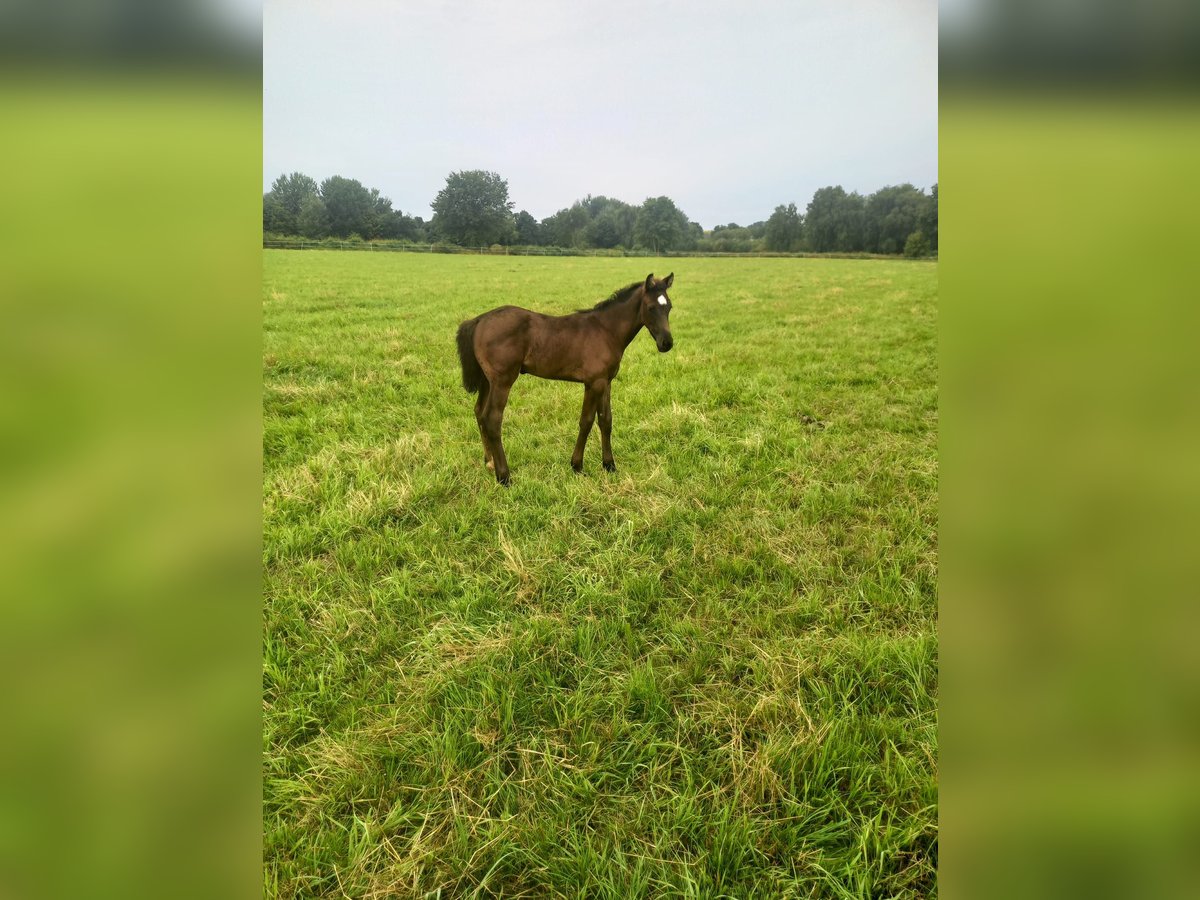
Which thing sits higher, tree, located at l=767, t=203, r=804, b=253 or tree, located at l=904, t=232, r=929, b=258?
tree, located at l=767, t=203, r=804, b=253

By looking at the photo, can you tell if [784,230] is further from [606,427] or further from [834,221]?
[606,427]

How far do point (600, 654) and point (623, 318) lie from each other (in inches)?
121

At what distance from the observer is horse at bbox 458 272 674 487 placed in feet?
16.0

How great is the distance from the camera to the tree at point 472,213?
136 ft

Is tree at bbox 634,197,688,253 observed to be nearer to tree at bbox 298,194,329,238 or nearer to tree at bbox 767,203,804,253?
tree at bbox 767,203,804,253

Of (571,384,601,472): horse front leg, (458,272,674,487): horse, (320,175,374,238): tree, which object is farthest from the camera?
(320,175,374,238): tree

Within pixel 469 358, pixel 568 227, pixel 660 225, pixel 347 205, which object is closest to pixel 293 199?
pixel 347 205

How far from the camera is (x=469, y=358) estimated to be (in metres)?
5.07

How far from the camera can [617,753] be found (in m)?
2.45

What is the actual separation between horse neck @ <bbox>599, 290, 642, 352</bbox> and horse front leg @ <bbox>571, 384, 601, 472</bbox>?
516mm

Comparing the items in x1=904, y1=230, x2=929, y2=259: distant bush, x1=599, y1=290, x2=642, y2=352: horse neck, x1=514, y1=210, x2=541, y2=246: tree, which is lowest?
x1=599, y1=290, x2=642, y2=352: horse neck

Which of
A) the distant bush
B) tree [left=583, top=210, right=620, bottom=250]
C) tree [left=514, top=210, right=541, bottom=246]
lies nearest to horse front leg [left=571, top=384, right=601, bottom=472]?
the distant bush
